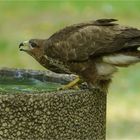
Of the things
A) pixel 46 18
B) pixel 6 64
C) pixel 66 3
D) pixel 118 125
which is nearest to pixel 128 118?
pixel 118 125

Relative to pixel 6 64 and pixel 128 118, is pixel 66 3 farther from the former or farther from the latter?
pixel 128 118

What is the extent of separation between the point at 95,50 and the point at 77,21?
11.9m

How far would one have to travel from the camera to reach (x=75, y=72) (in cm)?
802

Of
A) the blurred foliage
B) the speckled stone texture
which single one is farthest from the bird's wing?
the blurred foliage

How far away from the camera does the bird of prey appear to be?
308 inches

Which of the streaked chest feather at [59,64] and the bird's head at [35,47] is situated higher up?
the bird's head at [35,47]

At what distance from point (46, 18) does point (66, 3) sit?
2313 mm

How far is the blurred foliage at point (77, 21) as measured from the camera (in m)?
12.9

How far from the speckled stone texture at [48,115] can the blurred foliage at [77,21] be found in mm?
4793

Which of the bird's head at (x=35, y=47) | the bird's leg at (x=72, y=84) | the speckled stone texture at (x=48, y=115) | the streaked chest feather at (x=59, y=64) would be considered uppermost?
the bird's head at (x=35, y=47)

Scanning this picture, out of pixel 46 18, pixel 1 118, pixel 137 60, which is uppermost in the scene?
pixel 46 18

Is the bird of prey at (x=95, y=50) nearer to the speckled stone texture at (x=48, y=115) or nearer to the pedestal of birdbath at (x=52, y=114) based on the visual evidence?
the pedestal of birdbath at (x=52, y=114)

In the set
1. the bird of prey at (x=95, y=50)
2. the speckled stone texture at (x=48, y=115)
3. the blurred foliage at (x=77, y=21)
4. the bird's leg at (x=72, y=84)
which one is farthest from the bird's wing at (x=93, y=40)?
the blurred foliage at (x=77, y=21)

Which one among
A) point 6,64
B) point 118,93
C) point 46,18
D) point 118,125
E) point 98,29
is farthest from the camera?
point 46,18
